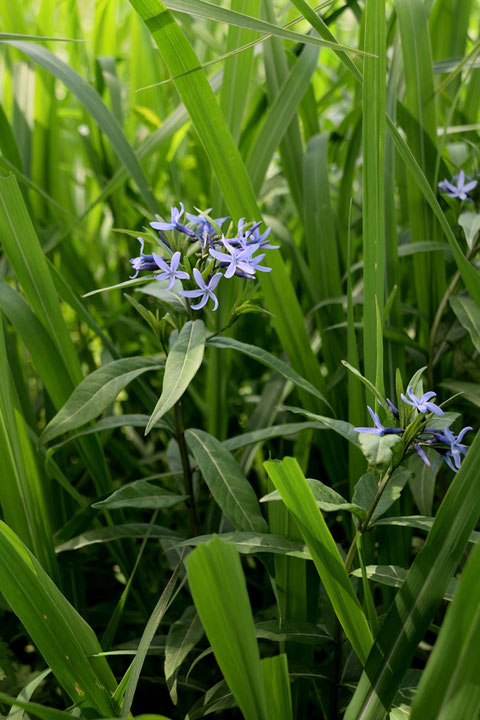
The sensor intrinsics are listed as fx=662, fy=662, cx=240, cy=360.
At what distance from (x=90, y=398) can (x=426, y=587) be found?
0.44 meters

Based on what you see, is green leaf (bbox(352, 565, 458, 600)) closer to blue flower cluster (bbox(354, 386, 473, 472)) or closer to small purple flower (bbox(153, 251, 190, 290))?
blue flower cluster (bbox(354, 386, 473, 472))

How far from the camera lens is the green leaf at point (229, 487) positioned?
79 cm

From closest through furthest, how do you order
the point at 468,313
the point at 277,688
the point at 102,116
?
the point at 277,688, the point at 468,313, the point at 102,116

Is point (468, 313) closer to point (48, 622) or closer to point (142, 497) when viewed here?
point (142, 497)

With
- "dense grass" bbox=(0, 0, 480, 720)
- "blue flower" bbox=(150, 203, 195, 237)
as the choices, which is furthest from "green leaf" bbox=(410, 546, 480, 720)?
"blue flower" bbox=(150, 203, 195, 237)

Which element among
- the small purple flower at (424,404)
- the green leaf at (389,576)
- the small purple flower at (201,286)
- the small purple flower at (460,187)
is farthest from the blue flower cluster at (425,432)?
the small purple flower at (460,187)

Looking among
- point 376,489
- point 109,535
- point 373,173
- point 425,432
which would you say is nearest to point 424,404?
point 425,432

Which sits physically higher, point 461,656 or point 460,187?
point 460,187

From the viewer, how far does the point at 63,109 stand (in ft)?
6.20

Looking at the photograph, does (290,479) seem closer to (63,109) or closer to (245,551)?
(245,551)

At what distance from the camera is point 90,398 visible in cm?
82

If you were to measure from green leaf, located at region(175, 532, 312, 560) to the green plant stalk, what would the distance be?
173mm

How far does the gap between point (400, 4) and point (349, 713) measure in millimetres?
1002

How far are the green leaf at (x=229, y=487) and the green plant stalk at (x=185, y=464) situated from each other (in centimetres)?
4
